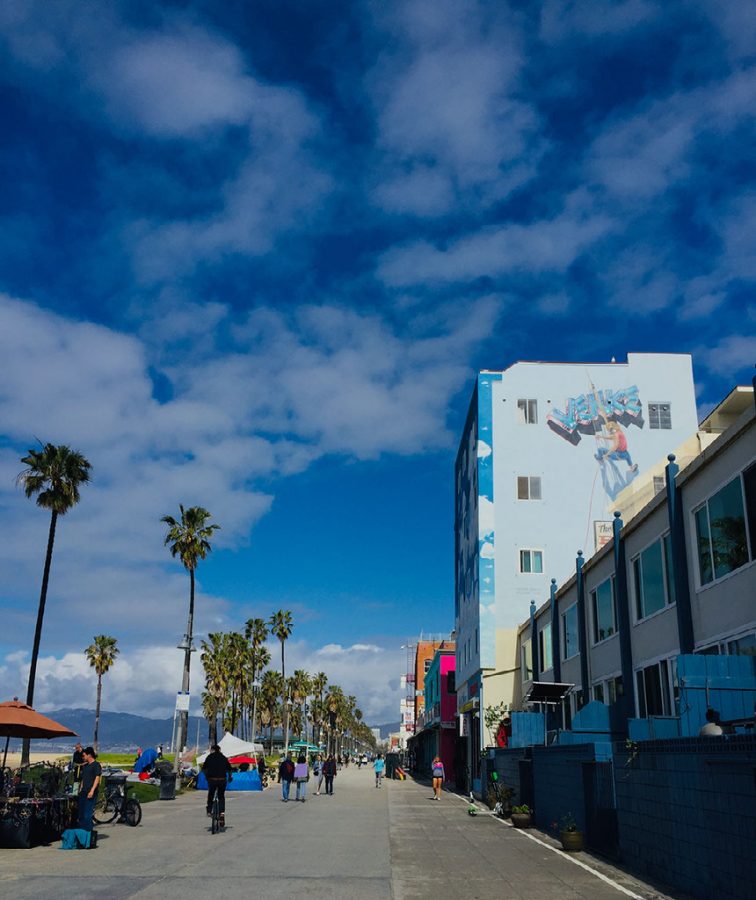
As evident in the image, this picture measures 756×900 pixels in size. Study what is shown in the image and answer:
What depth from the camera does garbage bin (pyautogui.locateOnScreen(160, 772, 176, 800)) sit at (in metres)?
31.6

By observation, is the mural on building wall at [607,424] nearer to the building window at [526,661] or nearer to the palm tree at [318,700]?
the building window at [526,661]

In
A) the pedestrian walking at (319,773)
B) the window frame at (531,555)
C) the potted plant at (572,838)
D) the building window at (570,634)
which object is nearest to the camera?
the potted plant at (572,838)

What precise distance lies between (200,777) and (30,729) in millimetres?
23009

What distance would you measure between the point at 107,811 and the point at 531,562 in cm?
2538

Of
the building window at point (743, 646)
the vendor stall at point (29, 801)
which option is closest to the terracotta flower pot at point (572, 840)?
the building window at point (743, 646)

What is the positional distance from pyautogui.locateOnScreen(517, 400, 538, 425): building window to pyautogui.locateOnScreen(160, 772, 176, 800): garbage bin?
78.2ft

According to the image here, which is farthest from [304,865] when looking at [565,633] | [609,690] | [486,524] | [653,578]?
[486,524]

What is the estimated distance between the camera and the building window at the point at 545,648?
34.8 metres

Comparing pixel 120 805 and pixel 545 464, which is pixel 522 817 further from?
pixel 545 464

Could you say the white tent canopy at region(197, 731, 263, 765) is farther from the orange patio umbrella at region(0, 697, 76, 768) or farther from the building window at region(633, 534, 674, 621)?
the building window at region(633, 534, 674, 621)

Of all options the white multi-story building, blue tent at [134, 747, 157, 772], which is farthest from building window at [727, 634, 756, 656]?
the white multi-story building

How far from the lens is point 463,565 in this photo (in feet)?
169

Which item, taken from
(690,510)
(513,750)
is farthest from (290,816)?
(690,510)

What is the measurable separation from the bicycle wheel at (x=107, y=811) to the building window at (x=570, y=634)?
15747mm
